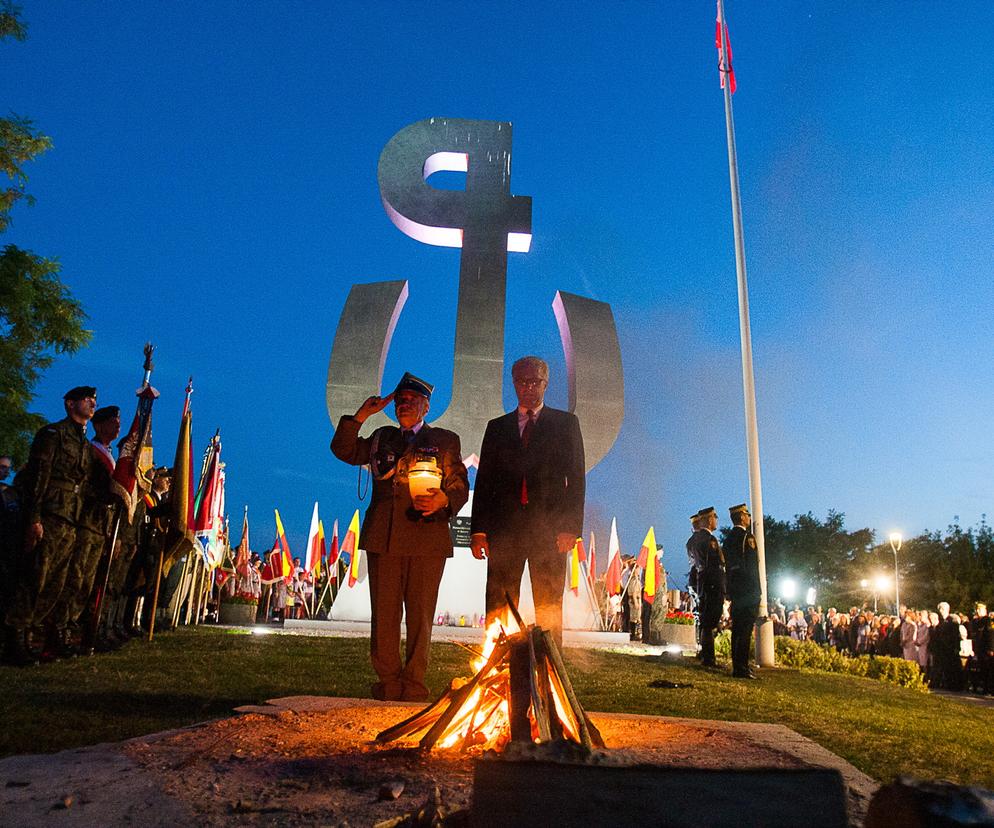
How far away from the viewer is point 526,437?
14.2 feet

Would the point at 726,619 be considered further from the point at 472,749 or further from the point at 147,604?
the point at 472,749

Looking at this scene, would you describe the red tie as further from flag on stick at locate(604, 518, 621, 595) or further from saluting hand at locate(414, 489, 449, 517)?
flag on stick at locate(604, 518, 621, 595)

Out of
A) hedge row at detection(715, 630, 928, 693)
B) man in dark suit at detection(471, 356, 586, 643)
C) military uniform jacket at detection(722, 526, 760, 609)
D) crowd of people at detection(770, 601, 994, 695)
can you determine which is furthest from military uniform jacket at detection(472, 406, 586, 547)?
crowd of people at detection(770, 601, 994, 695)

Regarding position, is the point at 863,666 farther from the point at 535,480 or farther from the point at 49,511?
the point at 49,511

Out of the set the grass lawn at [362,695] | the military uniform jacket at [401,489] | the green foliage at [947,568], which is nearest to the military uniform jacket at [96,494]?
the grass lawn at [362,695]

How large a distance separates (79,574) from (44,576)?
0.42m

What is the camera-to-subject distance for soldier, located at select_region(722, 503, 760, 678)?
26.4 ft

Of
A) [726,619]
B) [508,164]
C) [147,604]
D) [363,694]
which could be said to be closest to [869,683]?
[363,694]

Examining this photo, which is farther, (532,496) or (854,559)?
(854,559)

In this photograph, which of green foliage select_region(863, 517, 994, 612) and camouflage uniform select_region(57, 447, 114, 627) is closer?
camouflage uniform select_region(57, 447, 114, 627)

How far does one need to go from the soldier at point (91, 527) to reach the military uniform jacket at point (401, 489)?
292 centimetres

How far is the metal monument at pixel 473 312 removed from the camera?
1396 cm

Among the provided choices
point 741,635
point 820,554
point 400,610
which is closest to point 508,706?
point 400,610

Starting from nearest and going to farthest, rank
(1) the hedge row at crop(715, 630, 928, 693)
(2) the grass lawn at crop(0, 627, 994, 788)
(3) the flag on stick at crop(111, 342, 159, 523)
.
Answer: (2) the grass lawn at crop(0, 627, 994, 788) < (3) the flag on stick at crop(111, 342, 159, 523) < (1) the hedge row at crop(715, 630, 928, 693)
